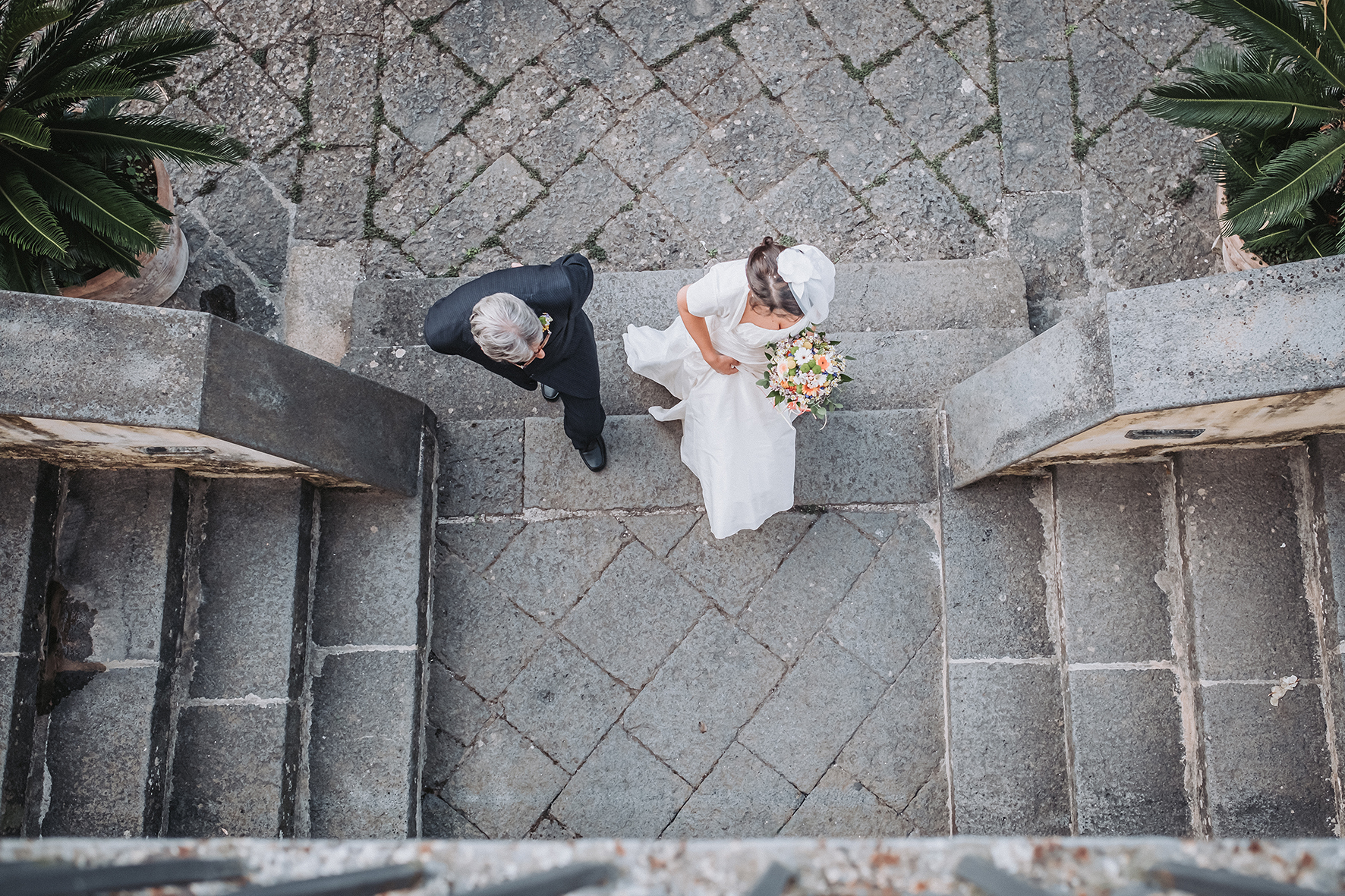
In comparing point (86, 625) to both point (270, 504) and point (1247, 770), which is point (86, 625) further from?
point (1247, 770)

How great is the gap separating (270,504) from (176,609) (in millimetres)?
446

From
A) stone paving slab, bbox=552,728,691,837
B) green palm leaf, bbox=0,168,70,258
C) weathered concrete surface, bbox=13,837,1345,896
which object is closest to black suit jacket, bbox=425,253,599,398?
green palm leaf, bbox=0,168,70,258

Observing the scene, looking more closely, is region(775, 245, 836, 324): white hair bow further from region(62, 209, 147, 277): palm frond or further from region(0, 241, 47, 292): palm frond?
region(0, 241, 47, 292): palm frond

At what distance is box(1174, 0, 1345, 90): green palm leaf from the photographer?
2.71m

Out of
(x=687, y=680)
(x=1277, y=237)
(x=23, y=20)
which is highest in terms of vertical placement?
(x=23, y=20)

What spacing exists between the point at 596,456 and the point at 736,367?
0.70m

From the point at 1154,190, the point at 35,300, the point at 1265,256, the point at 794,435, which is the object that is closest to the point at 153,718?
the point at 35,300

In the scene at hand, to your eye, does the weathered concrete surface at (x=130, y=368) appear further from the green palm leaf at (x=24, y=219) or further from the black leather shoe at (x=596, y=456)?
the black leather shoe at (x=596, y=456)

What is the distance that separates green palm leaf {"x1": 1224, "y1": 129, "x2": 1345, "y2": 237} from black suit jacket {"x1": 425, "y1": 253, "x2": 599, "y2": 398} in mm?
2054

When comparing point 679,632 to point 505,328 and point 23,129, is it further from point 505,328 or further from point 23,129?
point 23,129

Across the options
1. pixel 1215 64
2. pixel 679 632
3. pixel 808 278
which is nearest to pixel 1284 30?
pixel 1215 64

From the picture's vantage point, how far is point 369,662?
3.29 meters

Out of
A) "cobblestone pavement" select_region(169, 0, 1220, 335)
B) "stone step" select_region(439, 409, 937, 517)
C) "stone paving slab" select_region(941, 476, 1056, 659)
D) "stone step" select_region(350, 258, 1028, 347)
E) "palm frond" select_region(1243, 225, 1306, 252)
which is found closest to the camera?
"palm frond" select_region(1243, 225, 1306, 252)

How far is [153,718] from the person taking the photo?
9.73 feet
